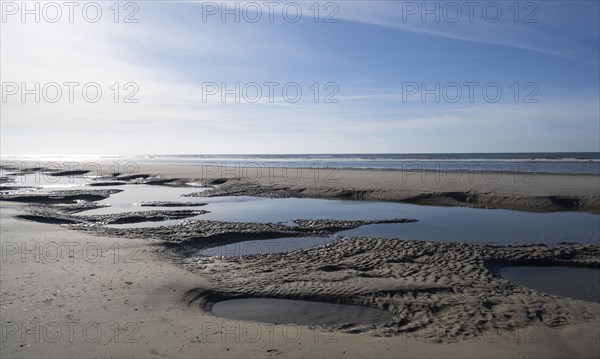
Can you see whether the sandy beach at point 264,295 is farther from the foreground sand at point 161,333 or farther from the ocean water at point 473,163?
the ocean water at point 473,163

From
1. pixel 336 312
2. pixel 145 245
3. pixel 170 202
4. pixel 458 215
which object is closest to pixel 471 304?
pixel 336 312

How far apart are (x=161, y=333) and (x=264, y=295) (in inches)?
102

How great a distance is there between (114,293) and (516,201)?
20.8m

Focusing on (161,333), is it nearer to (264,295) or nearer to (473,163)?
(264,295)

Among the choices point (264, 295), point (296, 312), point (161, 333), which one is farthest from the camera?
point (264, 295)

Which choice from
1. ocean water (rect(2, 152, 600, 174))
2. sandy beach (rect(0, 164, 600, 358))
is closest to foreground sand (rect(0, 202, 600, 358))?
sandy beach (rect(0, 164, 600, 358))

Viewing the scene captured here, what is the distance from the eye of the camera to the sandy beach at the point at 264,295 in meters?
6.27

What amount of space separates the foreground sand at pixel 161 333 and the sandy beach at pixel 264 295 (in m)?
0.03

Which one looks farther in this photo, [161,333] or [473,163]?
[473,163]

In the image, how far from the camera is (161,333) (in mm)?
6633

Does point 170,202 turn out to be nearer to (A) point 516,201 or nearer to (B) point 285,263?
(B) point 285,263

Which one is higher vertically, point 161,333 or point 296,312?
point 161,333

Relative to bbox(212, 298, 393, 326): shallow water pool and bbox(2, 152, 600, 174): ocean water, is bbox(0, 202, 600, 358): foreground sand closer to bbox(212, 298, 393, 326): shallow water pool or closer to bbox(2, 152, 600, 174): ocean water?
bbox(212, 298, 393, 326): shallow water pool

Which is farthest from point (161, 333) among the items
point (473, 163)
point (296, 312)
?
point (473, 163)
